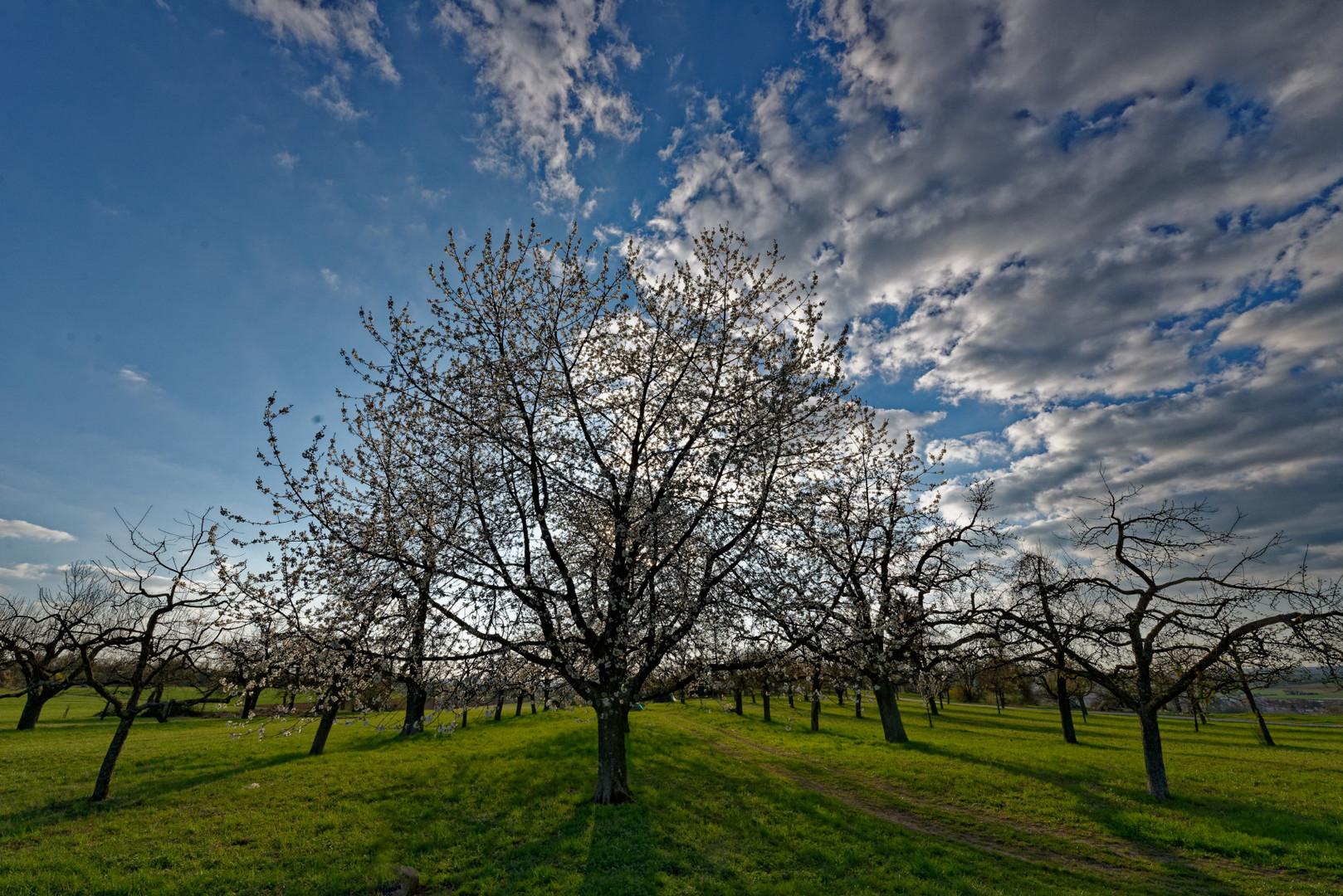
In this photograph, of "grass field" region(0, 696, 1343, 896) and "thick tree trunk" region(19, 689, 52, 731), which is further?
"thick tree trunk" region(19, 689, 52, 731)

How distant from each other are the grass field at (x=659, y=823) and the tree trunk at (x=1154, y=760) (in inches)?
21.3

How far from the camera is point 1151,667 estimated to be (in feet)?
61.3

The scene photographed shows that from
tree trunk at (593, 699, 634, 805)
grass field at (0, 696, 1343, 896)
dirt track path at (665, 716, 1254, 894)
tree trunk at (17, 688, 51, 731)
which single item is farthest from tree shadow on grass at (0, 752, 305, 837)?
tree trunk at (17, 688, 51, 731)

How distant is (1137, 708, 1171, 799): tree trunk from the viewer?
16.6 meters

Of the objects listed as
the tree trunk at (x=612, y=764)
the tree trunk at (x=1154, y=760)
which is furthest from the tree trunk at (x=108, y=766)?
the tree trunk at (x=1154, y=760)

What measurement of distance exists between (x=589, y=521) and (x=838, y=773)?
51.3 feet

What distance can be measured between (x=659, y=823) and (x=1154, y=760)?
16022mm

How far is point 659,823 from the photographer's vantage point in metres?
12.9

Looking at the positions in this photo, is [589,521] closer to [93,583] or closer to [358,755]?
[358,755]

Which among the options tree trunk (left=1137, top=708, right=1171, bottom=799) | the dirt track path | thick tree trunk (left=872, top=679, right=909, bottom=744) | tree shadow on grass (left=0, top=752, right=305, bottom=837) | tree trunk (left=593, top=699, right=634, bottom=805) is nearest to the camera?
the dirt track path

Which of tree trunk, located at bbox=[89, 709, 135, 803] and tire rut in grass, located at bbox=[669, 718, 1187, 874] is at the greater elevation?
tree trunk, located at bbox=[89, 709, 135, 803]

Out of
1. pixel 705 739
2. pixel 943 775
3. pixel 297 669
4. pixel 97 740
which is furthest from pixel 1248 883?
pixel 97 740

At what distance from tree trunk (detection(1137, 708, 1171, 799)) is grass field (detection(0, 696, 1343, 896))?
1.77ft

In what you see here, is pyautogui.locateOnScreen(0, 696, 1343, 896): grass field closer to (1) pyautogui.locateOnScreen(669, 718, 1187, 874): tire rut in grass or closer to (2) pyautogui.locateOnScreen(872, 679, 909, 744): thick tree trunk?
(1) pyautogui.locateOnScreen(669, 718, 1187, 874): tire rut in grass
